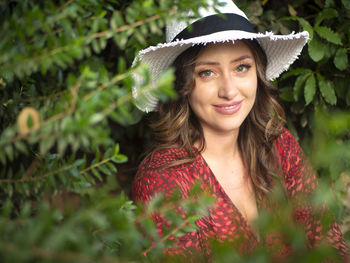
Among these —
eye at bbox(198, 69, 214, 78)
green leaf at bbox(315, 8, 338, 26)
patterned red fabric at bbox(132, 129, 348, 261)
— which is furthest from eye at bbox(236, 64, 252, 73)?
green leaf at bbox(315, 8, 338, 26)

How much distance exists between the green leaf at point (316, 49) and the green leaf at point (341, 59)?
0.11 meters

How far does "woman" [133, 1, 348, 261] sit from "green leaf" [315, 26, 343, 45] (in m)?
0.20

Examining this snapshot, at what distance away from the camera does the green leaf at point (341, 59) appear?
2.30m

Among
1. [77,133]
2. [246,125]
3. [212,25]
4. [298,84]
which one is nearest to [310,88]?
[298,84]

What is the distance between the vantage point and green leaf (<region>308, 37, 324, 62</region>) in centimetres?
225

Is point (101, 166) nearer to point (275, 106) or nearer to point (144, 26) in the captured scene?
point (144, 26)

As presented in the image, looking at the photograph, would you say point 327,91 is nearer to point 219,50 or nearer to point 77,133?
point 219,50

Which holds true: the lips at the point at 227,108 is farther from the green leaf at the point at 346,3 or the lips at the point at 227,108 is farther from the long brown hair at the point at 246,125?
the green leaf at the point at 346,3

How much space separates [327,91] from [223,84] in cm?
80

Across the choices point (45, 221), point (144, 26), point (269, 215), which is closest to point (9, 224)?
point (45, 221)

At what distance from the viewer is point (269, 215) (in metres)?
0.56

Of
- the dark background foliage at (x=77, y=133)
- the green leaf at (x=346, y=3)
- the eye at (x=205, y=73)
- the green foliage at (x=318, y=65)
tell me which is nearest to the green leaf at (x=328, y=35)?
the green foliage at (x=318, y=65)

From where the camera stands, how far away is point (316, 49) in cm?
227

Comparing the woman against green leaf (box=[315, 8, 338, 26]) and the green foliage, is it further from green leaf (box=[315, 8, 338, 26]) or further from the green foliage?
green leaf (box=[315, 8, 338, 26])
